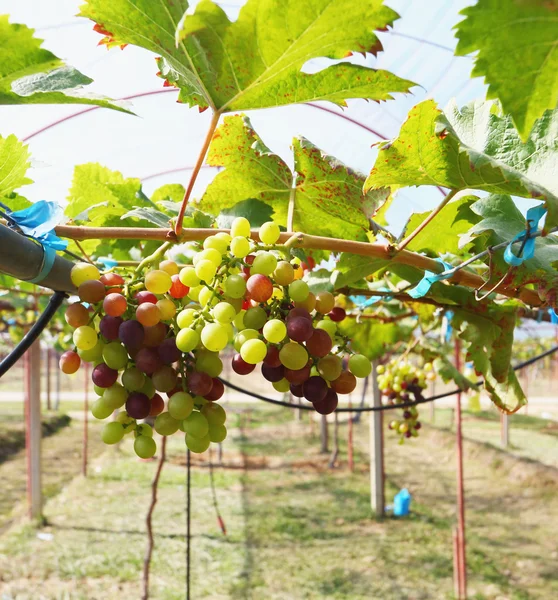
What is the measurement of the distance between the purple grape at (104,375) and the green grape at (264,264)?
0.69 feet

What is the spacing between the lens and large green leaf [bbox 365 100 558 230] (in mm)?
595

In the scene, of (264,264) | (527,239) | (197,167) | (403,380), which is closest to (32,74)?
(197,167)

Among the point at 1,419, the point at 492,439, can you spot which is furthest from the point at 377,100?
the point at 1,419

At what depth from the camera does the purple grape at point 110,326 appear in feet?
1.97

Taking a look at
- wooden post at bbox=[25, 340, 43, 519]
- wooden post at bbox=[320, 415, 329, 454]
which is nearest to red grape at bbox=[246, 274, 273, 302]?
wooden post at bbox=[25, 340, 43, 519]

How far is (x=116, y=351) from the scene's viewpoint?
616 millimetres

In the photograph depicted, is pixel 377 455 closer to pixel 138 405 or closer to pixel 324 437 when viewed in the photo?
pixel 324 437

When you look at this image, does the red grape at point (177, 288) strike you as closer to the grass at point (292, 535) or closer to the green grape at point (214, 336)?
the green grape at point (214, 336)

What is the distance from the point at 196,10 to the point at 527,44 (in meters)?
0.26

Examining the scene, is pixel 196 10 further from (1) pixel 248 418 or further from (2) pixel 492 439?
(1) pixel 248 418

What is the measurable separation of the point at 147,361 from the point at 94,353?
0.29 feet

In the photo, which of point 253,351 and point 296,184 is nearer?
point 253,351

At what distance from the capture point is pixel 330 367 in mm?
601

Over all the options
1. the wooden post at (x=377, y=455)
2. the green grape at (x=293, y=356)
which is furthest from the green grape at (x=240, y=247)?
the wooden post at (x=377, y=455)
